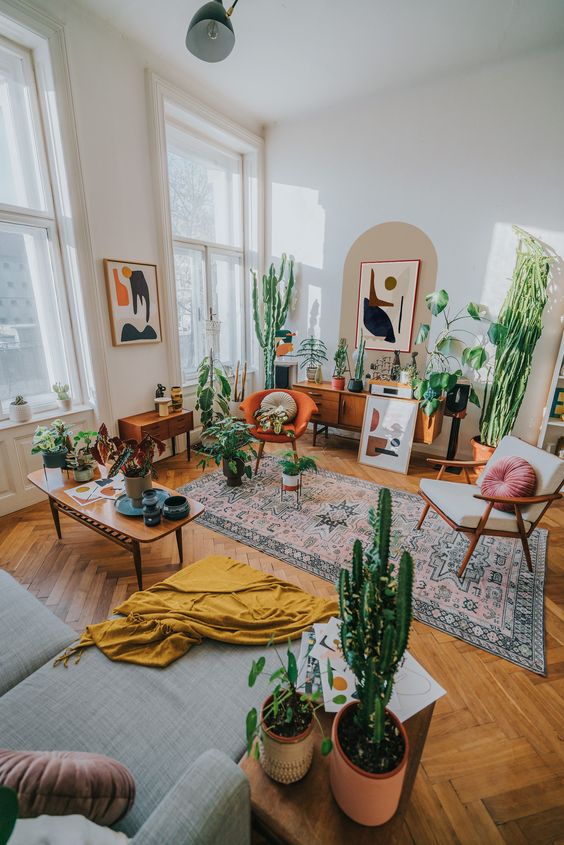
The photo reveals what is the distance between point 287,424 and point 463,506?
6.41 ft

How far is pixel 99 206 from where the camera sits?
3.49 meters

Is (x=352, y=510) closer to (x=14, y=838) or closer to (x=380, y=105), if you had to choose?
(x=14, y=838)

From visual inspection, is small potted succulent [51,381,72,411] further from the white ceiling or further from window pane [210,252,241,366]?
the white ceiling

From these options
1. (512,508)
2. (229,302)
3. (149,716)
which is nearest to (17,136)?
(229,302)

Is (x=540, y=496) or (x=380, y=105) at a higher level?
(x=380, y=105)

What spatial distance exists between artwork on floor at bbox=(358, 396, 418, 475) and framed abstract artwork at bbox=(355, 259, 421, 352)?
2.60 ft

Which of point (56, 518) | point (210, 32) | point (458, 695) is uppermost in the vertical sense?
point (210, 32)

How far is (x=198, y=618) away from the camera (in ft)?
5.34

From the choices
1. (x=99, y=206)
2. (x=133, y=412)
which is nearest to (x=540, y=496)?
(x=133, y=412)

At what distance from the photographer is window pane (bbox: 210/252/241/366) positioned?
5.20m

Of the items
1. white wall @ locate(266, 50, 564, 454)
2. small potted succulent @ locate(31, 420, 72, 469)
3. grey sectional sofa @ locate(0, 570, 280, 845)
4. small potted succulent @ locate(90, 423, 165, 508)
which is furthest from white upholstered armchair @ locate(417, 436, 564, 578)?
small potted succulent @ locate(31, 420, 72, 469)

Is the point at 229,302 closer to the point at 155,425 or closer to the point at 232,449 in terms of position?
the point at 155,425

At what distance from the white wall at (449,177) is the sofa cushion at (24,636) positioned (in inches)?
166

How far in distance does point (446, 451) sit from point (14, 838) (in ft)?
15.4
